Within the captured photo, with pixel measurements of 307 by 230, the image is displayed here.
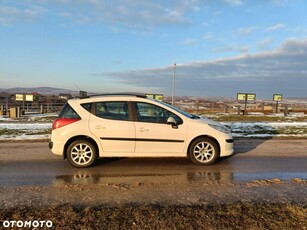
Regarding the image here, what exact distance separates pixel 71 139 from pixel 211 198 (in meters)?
3.55

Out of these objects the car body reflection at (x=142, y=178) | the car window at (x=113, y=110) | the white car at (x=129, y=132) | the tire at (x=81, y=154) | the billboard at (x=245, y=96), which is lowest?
the car body reflection at (x=142, y=178)

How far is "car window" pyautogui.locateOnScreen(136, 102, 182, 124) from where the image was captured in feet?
22.1

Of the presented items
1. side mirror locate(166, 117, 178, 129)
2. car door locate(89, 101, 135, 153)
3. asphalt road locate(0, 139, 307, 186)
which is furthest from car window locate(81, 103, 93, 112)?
side mirror locate(166, 117, 178, 129)

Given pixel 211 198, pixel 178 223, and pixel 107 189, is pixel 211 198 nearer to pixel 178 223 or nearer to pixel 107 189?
pixel 178 223

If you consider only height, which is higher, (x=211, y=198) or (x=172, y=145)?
(x=172, y=145)

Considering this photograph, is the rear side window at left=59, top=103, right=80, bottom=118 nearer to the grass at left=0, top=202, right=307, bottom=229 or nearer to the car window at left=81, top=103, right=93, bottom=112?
the car window at left=81, top=103, right=93, bottom=112

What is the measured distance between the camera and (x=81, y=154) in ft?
21.8

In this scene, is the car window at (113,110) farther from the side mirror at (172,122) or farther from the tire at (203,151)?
the tire at (203,151)

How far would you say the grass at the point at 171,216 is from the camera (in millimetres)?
3463

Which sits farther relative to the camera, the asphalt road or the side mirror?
the side mirror

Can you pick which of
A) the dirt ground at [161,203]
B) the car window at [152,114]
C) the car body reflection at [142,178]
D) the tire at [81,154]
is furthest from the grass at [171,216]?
the car window at [152,114]

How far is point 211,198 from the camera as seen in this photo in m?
4.57

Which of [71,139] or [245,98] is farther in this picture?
[245,98]

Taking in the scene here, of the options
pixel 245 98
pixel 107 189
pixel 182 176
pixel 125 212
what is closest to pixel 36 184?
pixel 107 189
